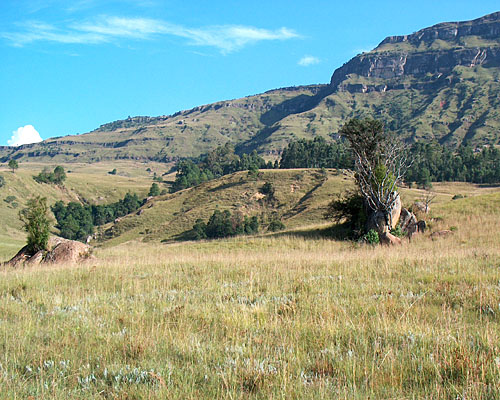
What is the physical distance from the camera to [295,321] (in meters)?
5.53

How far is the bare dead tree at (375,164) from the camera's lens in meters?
26.5

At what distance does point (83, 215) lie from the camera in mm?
133625

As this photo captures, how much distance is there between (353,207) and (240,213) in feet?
232

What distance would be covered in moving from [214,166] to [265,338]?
171915mm

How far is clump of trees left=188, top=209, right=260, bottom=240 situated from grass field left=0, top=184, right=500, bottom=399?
79.0 meters

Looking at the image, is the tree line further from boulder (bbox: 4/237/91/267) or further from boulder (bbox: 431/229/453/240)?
boulder (bbox: 4/237/91/267)

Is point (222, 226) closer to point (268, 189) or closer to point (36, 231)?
point (268, 189)

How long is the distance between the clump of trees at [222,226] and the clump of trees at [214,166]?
1823 inches

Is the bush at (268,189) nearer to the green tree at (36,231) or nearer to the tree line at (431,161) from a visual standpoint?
the tree line at (431,161)

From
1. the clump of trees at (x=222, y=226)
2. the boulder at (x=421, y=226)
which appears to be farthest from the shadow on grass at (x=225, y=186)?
the boulder at (x=421, y=226)

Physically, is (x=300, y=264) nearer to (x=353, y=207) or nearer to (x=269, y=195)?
(x=353, y=207)

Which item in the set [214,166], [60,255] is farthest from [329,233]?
[214,166]

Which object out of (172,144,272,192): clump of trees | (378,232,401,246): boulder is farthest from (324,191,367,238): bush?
(172,144,272,192): clump of trees

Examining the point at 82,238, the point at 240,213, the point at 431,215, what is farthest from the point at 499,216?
the point at 82,238
